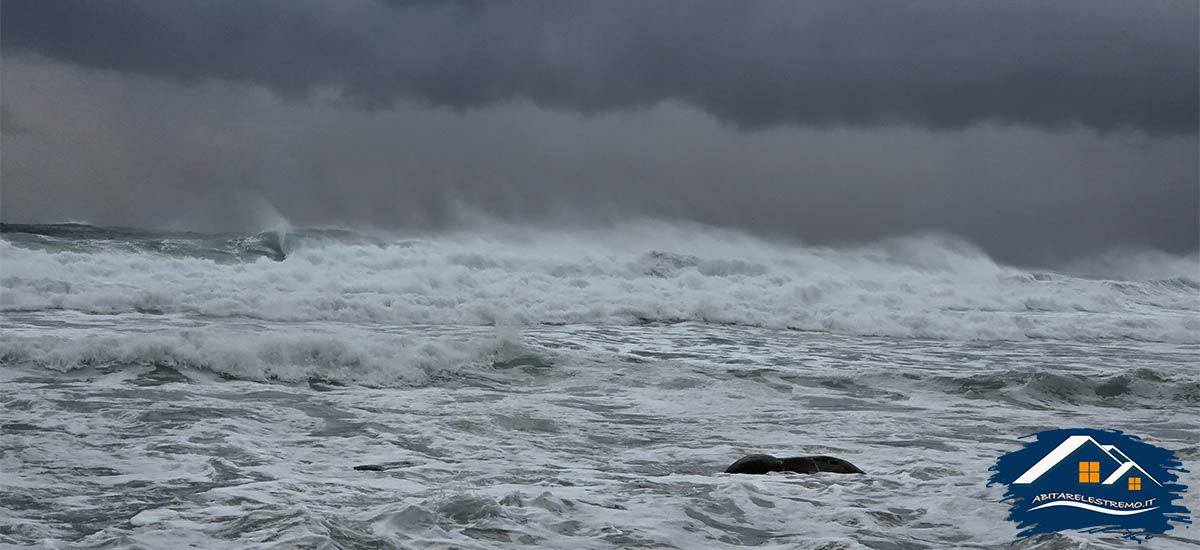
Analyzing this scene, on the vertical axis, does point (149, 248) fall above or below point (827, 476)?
above

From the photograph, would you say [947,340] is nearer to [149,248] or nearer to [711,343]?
[711,343]

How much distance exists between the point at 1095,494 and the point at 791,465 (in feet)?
6.85

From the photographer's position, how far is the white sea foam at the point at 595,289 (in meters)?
16.3

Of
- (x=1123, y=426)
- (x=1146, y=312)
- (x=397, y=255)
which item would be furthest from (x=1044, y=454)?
(x=1146, y=312)

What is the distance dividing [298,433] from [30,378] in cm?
326

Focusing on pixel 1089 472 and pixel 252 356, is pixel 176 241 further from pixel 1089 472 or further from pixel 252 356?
pixel 1089 472

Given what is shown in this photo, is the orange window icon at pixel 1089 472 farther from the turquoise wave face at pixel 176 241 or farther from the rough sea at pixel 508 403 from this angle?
the turquoise wave face at pixel 176 241

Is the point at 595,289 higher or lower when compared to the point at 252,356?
higher

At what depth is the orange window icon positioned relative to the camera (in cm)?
413

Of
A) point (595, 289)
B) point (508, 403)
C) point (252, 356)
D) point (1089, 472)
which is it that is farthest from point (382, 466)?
point (595, 289)

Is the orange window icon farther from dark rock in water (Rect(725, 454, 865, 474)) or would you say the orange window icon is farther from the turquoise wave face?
the turquoise wave face

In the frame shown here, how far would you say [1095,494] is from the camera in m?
4.10

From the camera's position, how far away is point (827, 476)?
5758mm

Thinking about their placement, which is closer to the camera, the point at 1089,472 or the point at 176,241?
the point at 1089,472
